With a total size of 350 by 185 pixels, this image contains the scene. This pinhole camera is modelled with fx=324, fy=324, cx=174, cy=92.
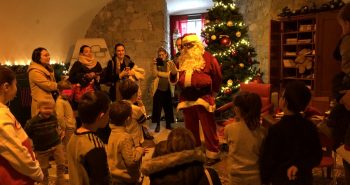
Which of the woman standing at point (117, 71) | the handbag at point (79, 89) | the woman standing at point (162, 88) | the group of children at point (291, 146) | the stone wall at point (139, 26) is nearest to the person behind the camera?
the group of children at point (291, 146)

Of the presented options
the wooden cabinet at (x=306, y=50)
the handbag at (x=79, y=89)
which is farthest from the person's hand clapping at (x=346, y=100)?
the wooden cabinet at (x=306, y=50)

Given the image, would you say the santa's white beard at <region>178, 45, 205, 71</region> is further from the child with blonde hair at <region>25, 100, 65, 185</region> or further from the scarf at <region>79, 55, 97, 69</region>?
the child with blonde hair at <region>25, 100, 65, 185</region>

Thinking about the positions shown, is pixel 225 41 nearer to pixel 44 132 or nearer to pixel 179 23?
pixel 179 23

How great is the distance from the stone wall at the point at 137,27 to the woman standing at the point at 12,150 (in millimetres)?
5214

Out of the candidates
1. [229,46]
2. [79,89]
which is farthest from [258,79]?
[79,89]

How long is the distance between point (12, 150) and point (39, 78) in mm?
2215

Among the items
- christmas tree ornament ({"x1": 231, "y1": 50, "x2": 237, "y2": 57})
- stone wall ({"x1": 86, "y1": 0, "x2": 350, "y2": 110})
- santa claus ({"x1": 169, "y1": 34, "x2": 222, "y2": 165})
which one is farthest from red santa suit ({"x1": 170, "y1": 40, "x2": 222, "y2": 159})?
stone wall ({"x1": 86, "y1": 0, "x2": 350, "y2": 110})

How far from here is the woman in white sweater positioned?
2074 millimetres

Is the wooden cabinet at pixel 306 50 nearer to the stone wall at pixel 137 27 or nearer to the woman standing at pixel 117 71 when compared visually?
the stone wall at pixel 137 27

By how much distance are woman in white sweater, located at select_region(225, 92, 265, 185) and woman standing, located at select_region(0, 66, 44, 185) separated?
3.88ft

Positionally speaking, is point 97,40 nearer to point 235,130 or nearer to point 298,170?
point 235,130

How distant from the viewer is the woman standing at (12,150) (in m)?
1.61

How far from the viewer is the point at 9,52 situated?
6.66 metres

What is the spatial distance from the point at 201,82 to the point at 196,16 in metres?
4.78
